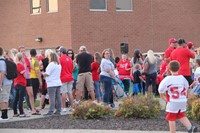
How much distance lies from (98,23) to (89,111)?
20.7 m

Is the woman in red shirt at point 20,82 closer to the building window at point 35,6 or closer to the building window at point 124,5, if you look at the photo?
the building window at point 35,6

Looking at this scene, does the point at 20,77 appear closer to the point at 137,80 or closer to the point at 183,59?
the point at 183,59

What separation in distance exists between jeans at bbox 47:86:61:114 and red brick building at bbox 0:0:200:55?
1748 cm

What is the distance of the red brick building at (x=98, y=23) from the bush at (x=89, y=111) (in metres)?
19.3

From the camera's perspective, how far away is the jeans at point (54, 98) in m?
14.7

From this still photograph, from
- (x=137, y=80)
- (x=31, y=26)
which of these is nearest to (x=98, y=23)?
(x=31, y=26)

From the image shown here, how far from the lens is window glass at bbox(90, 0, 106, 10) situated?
33406 mm

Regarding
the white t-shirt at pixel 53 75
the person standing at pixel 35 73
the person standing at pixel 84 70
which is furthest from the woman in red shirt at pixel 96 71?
the white t-shirt at pixel 53 75

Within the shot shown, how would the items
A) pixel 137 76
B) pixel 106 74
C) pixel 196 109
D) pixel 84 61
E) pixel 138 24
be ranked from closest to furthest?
1. pixel 196 109
2. pixel 106 74
3. pixel 84 61
4. pixel 137 76
5. pixel 138 24

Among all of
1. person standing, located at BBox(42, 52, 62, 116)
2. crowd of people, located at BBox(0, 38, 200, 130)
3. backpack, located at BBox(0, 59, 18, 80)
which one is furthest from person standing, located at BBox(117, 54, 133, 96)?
backpack, located at BBox(0, 59, 18, 80)

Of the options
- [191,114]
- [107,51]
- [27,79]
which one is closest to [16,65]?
[27,79]

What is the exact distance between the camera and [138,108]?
42.9ft

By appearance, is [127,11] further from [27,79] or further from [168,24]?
[27,79]

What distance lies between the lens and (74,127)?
12.0 metres
